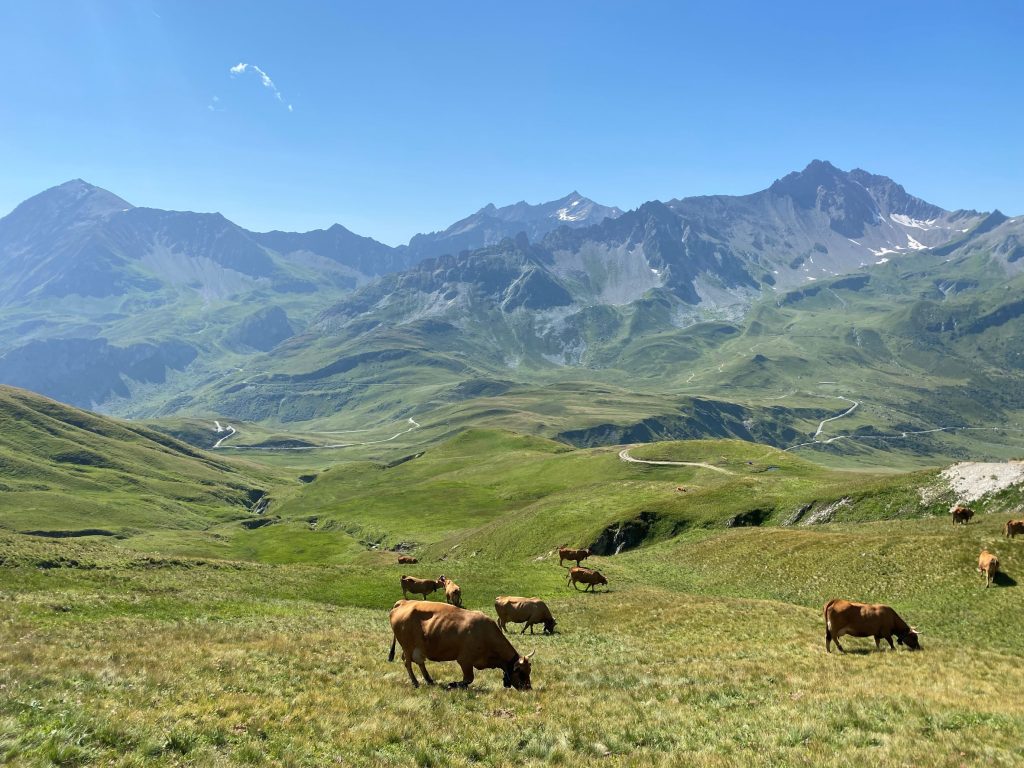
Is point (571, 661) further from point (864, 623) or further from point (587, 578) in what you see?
point (587, 578)

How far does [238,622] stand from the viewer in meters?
33.3

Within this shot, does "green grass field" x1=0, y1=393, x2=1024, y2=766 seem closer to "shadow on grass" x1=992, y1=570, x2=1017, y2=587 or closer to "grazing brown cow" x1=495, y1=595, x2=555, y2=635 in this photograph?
"shadow on grass" x1=992, y1=570, x2=1017, y2=587

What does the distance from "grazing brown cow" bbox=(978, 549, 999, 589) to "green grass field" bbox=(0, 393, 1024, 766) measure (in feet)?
2.53

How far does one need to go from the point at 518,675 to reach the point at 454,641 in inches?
113

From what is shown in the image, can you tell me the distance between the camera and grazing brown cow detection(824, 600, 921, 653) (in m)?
27.6

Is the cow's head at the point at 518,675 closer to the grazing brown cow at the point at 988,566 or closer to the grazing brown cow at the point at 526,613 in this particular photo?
the grazing brown cow at the point at 526,613

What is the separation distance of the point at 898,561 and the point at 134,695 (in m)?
48.3

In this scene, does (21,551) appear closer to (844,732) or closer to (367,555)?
(367,555)

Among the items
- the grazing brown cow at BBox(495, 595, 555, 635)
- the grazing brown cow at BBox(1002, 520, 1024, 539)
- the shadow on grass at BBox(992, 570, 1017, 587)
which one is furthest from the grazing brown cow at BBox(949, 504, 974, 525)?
the grazing brown cow at BBox(495, 595, 555, 635)

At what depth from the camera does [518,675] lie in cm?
2038

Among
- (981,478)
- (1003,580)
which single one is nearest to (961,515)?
(981,478)

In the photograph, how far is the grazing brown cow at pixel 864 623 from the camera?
27.6 meters

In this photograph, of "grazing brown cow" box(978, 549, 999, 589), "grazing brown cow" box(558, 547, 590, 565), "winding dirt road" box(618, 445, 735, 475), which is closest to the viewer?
"grazing brown cow" box(978, 549, 999, 589)

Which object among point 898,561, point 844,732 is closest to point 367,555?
point 898,561
